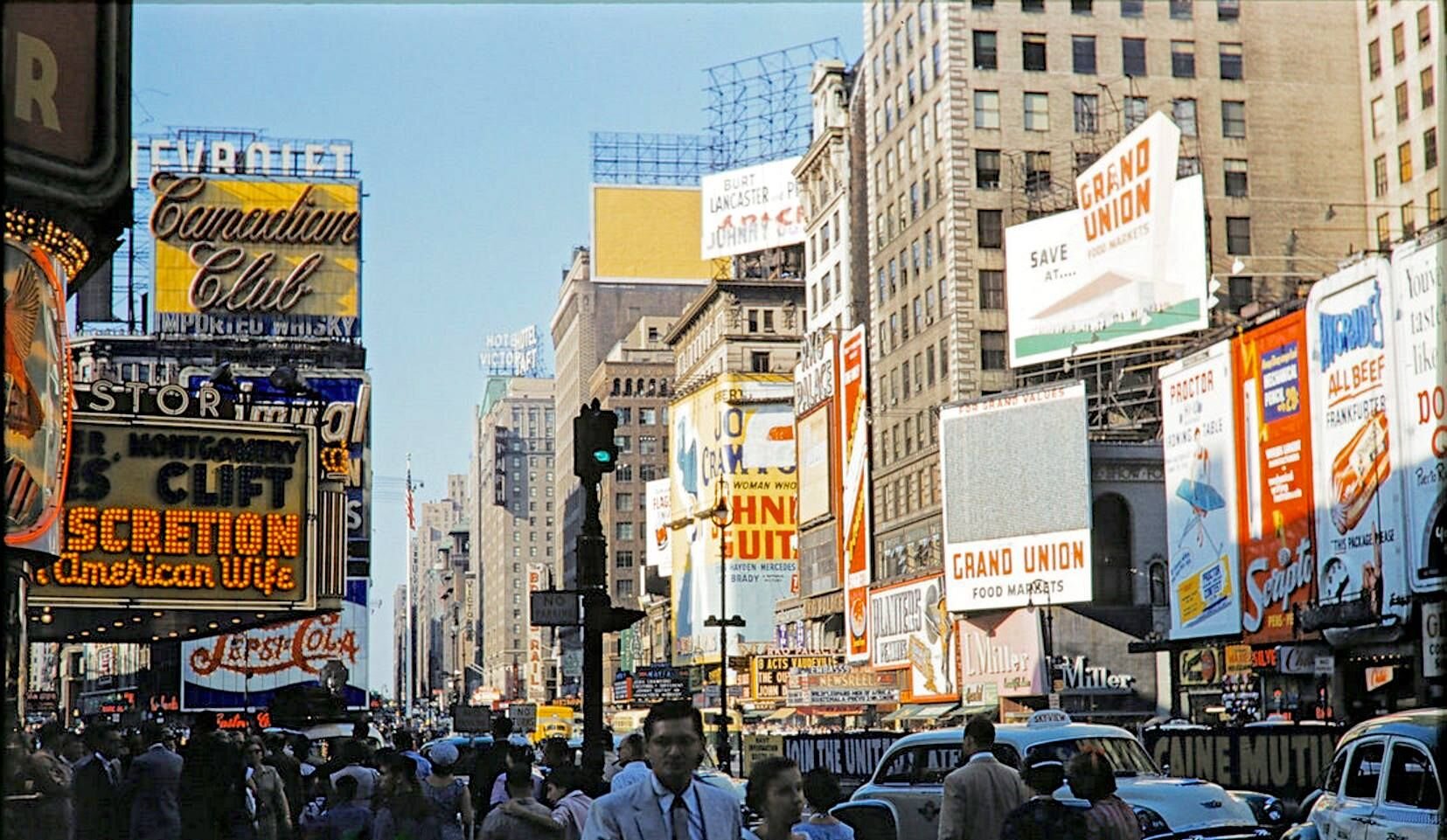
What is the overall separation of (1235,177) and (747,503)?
2333 inches

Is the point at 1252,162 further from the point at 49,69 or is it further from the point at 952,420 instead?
the point at 49,69

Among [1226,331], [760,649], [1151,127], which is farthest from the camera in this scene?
[760,649]

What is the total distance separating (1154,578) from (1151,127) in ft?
60.7

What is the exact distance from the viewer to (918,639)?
84438 millimetres

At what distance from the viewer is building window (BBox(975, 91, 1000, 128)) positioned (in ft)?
273

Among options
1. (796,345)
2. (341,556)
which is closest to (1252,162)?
(341,556)

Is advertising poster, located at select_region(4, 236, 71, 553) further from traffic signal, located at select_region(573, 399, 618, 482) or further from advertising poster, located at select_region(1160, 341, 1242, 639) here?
advertising poster, located at select_region(1160, 341, 1242, 639)

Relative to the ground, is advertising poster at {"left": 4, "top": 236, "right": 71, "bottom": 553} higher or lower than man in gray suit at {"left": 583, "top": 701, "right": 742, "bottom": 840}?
higher

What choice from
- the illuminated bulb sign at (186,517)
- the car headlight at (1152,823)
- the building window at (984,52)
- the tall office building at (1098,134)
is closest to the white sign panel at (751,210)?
the tall office building at (1098,134)

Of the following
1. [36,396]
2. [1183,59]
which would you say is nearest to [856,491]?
[1183,59]

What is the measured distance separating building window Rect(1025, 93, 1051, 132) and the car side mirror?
68013 millimetres

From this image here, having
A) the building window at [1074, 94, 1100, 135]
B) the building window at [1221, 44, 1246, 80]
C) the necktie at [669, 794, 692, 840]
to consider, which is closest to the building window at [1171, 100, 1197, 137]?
the building window at [1221, 44, 1246, 80]

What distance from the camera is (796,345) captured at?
14362cm

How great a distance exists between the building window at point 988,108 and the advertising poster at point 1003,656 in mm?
22153
